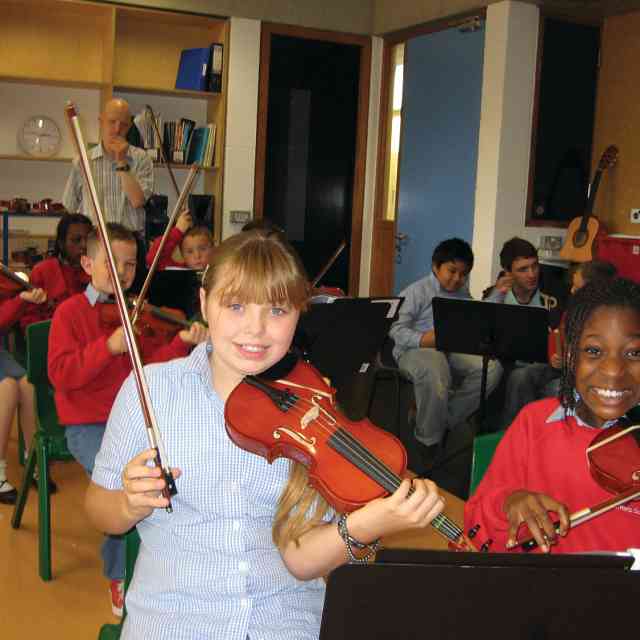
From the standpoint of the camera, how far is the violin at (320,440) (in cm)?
112

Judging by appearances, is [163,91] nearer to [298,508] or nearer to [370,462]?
[298,508]

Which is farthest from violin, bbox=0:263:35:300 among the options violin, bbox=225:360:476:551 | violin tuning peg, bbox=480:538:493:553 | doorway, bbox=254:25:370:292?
doorway, bbox=254:25:370:292

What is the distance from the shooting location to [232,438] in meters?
1.19

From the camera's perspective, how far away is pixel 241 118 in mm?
Answer: 5461

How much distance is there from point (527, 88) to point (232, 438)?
406 centimetres

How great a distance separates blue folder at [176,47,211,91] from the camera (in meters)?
5.40

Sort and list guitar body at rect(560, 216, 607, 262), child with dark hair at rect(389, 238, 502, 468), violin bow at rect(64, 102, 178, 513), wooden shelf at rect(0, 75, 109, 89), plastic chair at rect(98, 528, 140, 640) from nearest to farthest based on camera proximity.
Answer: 1. violin bow at rect(64, 102, 178, 513)
2. plastic chair at rect(98, 528, 140, 640)
3. child with dark hair at rect(389, 238, 502, 468)
4. guitar body at rect(560, 216, 607, 262)
5. wooden shelf at rect(0, 75, 109, 89)

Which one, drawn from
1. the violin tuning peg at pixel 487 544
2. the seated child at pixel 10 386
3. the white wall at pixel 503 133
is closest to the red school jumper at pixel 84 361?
the seated child at pixel 10 386

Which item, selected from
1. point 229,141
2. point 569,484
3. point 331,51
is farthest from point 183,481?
point 331,51

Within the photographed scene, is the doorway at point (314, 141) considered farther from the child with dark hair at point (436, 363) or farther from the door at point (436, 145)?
the child with dark hair at point (436, 363)

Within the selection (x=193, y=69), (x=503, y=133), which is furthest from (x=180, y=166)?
(x=503, y=133)

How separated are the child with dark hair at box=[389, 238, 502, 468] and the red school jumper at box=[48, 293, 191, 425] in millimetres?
1373

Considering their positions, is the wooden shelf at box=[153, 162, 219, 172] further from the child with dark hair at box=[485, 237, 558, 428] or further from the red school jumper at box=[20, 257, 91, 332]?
the child with dark hair at box=[485, 237, 558, 428]

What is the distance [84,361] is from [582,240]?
3206 millimetres
